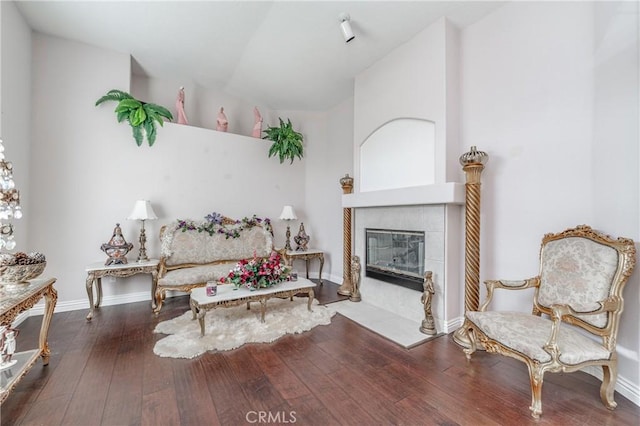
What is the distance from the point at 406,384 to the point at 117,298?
12.9ft

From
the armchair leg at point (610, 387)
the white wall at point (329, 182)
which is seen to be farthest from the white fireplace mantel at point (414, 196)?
the armchair leg at point (610, 387)

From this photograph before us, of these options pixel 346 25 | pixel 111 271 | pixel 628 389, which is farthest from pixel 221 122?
pixel 628 389

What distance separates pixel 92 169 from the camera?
3.66m

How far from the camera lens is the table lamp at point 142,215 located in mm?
3648

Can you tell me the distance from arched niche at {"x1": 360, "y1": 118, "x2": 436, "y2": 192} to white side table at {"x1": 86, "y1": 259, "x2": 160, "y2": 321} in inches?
124

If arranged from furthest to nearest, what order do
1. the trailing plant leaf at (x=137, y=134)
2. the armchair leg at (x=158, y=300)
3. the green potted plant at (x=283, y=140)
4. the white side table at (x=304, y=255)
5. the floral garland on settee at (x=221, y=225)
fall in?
1. the green potted plant at (x=283, y=140)
2. the white side table at (x=304, y=255)
3. the floral garland on settee at (x=221, y=225)
4. the trailing plant leaf at (x=137, y=134)
5. the armchair leg at (x=158, y=300)

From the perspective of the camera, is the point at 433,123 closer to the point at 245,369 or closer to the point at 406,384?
the point at 406,384

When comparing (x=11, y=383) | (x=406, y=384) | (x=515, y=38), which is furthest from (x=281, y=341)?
(x=515, y=38)

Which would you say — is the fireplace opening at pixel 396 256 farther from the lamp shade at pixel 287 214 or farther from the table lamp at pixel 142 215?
the table lamp at pixel 142 215

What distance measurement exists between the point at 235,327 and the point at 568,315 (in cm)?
298

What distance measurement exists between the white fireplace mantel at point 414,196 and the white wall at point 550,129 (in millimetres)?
445

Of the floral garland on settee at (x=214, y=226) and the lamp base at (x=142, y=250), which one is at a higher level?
the floral garland on settee at (x=214, y=226)

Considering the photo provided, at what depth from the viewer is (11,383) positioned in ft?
5.39

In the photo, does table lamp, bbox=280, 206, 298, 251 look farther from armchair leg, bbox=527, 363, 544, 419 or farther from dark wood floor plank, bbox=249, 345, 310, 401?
armchair leg, bbox=527, 363, 544, 419
